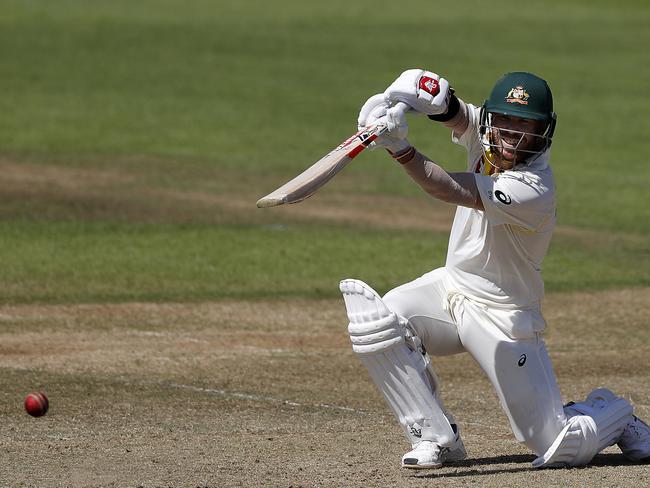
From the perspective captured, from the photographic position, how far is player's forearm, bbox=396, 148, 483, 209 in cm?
580

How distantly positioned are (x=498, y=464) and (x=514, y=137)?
157cm

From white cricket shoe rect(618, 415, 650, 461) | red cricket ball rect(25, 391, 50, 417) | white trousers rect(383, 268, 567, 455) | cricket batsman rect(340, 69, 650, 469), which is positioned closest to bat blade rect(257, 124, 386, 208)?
cricket batsman rect(340, 69, 650, 469)

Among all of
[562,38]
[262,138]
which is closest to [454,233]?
[262,138]

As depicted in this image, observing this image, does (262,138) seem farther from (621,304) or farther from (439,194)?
(439,194)

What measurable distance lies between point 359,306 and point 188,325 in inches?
164

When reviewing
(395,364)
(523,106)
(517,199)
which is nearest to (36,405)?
(395,364)

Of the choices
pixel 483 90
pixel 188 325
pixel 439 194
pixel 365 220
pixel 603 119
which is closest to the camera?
pixel 439 194

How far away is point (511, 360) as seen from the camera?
6.09 m

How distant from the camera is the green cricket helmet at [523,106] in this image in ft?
20.0

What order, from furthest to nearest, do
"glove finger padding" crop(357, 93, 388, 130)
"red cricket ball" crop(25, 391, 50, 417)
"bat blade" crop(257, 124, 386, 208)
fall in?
"red cricket ball" crop(25, 391, 50, 417) → "glove finger padding" crop(357, 93, 388, 130) → "bat blade" crop(257, 124, 386, 208)

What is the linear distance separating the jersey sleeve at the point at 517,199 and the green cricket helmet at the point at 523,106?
196mm

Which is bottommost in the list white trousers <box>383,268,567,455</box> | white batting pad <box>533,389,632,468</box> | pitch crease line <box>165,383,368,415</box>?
pitch crease line <box>165,383,368,415</box>

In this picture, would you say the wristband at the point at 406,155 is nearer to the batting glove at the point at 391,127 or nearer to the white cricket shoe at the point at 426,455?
the batting glove at the point at 391,127

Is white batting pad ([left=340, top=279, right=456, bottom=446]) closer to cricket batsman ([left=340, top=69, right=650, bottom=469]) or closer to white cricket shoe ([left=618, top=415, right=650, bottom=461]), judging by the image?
cricket batsman ([left=340, top=69, right=650, bottom=469])
